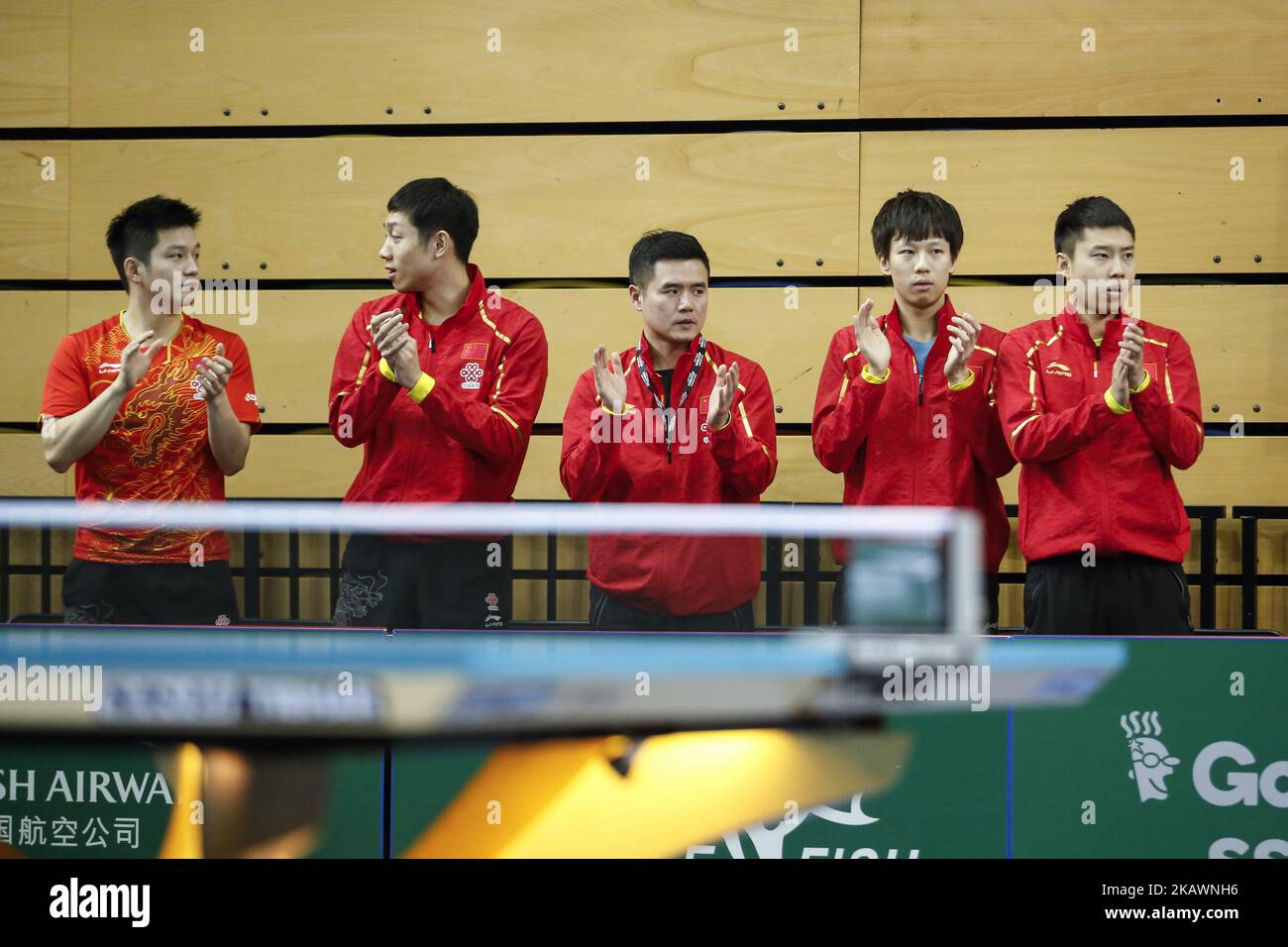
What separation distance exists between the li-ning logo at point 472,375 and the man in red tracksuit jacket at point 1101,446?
4.31 feet

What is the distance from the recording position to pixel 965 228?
179 inches

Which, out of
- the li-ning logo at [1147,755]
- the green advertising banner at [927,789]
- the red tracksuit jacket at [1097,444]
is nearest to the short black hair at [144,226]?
the green advertising banner at [927,789]

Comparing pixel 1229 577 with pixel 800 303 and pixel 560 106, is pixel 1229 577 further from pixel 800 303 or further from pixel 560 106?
pixel 560 106

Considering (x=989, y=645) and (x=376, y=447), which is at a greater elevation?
(x=376, y=447)

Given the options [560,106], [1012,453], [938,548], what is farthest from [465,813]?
[560,106]

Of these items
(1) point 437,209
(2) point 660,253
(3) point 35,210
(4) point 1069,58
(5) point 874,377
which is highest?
(4) point 1069,58

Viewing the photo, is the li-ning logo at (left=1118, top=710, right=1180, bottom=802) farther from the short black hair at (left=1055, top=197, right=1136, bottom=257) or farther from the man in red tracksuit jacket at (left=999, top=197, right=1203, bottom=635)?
the short black hair at (left=1055, top=197, right=1136, bottom=257)

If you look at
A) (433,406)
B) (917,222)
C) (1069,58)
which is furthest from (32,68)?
(1069,58)

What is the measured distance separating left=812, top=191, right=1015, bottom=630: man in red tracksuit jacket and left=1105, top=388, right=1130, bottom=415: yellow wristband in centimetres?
30

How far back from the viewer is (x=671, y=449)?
318 cm

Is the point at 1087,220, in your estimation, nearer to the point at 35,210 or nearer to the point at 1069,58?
the point at 1069,58

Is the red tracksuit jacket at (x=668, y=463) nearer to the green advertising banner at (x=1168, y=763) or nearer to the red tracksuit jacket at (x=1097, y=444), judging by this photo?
the red tracksuit jacket at (x=1097, y=444)

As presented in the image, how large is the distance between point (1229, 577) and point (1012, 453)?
1679 mm

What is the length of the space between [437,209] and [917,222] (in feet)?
4.10
